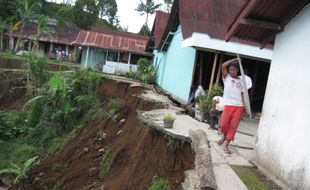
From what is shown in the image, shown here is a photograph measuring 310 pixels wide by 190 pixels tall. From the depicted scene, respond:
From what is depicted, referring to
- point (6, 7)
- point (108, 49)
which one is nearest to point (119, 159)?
point (108, 49)

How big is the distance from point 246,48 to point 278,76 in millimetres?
5914

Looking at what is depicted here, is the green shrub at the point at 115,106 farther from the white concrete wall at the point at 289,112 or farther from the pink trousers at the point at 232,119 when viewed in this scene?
the white concrete wall at the point at 289,112

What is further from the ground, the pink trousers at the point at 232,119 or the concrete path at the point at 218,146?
the pink trousers at the point at 232,119

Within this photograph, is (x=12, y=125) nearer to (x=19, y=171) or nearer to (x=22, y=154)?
(x=22, y=154)

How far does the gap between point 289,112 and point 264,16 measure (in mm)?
1895

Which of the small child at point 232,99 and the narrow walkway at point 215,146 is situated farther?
→ the small child at point 232,99

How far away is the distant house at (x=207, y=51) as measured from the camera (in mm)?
12195

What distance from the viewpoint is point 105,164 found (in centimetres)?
982

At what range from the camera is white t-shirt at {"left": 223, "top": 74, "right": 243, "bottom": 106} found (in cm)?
675

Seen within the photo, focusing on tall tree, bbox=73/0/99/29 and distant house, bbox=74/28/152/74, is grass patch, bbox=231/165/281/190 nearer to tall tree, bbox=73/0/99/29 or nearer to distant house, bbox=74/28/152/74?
distant house, bbox=74/28/152/74

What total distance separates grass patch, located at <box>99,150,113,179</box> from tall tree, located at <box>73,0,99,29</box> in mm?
43538

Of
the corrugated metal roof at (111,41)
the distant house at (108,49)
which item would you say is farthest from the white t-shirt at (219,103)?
the corrugated metal roof at (111,41)

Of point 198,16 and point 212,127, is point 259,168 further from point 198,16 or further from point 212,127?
point 198,16

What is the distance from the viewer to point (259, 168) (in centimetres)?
626
